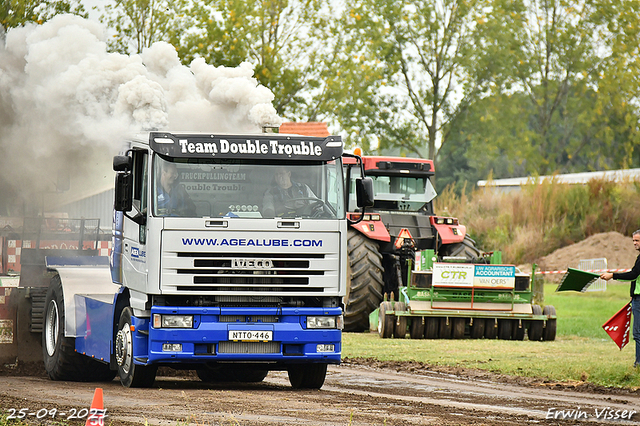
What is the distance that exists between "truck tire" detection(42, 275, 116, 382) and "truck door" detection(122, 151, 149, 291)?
197cm

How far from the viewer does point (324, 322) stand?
35.9 ft

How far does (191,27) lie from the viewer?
1032 inches

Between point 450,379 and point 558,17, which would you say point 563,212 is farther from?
point 450,379

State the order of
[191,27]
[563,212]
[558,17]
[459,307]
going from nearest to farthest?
[459,307] → [191,27] → [563,212] → [558,17]

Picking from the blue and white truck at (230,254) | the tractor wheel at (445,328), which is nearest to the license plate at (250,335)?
the blue and white truck at (230,254)

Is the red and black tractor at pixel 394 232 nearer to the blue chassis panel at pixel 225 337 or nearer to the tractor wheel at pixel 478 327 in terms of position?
the tractor wheel at pixel 478 327

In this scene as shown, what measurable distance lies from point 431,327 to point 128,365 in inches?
286

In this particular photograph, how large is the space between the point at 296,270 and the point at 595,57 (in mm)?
37923

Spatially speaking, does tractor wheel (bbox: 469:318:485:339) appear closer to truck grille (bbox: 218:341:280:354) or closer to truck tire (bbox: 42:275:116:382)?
truck tire (bbox: 42:275:116:382)

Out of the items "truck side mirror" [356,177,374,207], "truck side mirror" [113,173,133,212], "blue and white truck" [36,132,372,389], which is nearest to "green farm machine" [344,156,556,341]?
"truck side mirror" [356,177,374,207]

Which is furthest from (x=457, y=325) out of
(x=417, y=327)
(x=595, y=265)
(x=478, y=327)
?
(x=595, y=265)

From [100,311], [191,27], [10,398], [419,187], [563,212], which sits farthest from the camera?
[563,212]

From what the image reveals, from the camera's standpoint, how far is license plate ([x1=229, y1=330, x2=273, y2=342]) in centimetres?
1061

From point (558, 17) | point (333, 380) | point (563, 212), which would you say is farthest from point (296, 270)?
point (558, 17)
